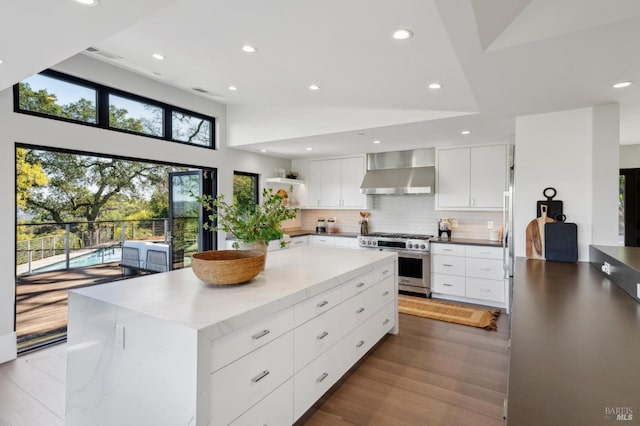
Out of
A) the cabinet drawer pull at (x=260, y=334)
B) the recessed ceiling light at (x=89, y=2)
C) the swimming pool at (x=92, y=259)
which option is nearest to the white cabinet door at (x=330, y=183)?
the swimming pool at (x=92, y=259)

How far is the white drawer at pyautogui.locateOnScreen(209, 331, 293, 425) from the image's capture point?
1.44m

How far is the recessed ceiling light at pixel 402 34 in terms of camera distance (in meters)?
1.90

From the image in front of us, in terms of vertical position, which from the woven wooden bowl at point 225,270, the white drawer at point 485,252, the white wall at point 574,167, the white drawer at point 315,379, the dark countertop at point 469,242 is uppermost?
the white wall at point 574,167

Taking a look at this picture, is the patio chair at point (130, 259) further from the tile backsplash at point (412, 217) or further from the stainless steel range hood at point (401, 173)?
the stainless steel range hood at point (401, 173)

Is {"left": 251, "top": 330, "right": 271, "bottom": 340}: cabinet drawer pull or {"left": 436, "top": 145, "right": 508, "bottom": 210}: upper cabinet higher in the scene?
{"left": 436, "top": 145, "right": 508, "bottom": 210}: upper cabinet

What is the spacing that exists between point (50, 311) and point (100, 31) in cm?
415

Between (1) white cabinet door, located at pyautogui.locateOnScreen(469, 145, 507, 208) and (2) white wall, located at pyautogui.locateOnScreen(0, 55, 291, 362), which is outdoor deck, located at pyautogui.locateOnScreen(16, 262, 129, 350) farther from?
(1) white cabinet door, located at pyautogui.locateOnScreen(469, 145, 507, 208)

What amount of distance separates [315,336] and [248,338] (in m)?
0.65

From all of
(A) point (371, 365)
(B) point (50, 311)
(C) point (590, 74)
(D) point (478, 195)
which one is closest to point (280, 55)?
(C) point (590, 74)

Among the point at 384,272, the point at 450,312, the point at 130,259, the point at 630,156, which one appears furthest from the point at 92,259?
the point at 630,156

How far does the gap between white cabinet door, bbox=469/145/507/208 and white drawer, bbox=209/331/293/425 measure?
3853mm

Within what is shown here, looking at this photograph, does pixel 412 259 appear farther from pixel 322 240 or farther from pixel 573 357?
pixel 573 357

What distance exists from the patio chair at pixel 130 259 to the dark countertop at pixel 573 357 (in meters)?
5.33

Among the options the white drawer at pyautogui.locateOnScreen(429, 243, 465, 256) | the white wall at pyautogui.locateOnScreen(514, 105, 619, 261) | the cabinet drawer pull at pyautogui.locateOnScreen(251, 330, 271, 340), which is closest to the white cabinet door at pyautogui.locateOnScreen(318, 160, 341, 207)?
the white drawer at pyautogui.locateOnScreen(429, 243, 465, 256)
